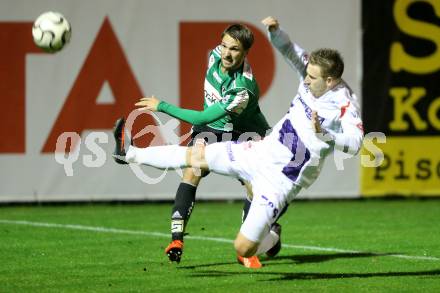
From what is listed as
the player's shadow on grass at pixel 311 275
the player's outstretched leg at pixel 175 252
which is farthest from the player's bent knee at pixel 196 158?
the player's shadow on grass at pixel 311 275

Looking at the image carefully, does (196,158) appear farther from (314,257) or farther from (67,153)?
(67,153)

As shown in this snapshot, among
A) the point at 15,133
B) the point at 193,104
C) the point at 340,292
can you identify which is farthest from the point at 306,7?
the point at 340,292

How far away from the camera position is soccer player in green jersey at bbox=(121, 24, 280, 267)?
27.5ft

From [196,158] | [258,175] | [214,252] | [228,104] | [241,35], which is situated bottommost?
[214,252]

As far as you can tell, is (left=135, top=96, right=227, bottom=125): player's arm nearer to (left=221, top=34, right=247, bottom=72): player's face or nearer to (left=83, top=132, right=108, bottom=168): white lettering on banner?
(left=221, top=34, right=247, bottom=72): player's face

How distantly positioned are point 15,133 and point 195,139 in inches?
212

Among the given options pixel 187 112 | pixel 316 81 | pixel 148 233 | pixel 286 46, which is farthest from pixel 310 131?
pixel 148 233

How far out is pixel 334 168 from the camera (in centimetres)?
1415

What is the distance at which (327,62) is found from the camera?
24.7ft

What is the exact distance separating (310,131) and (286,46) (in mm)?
899

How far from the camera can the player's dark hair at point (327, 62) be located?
297 inches

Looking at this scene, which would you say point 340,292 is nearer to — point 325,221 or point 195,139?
point 195,139

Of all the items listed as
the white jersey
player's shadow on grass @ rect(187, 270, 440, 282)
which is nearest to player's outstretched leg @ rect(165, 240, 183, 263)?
player's shadow on grass @ rect(187, 270, 440, 282)

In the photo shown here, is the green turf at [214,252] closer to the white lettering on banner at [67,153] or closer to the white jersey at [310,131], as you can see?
the white lettering on banner at [67,153]
